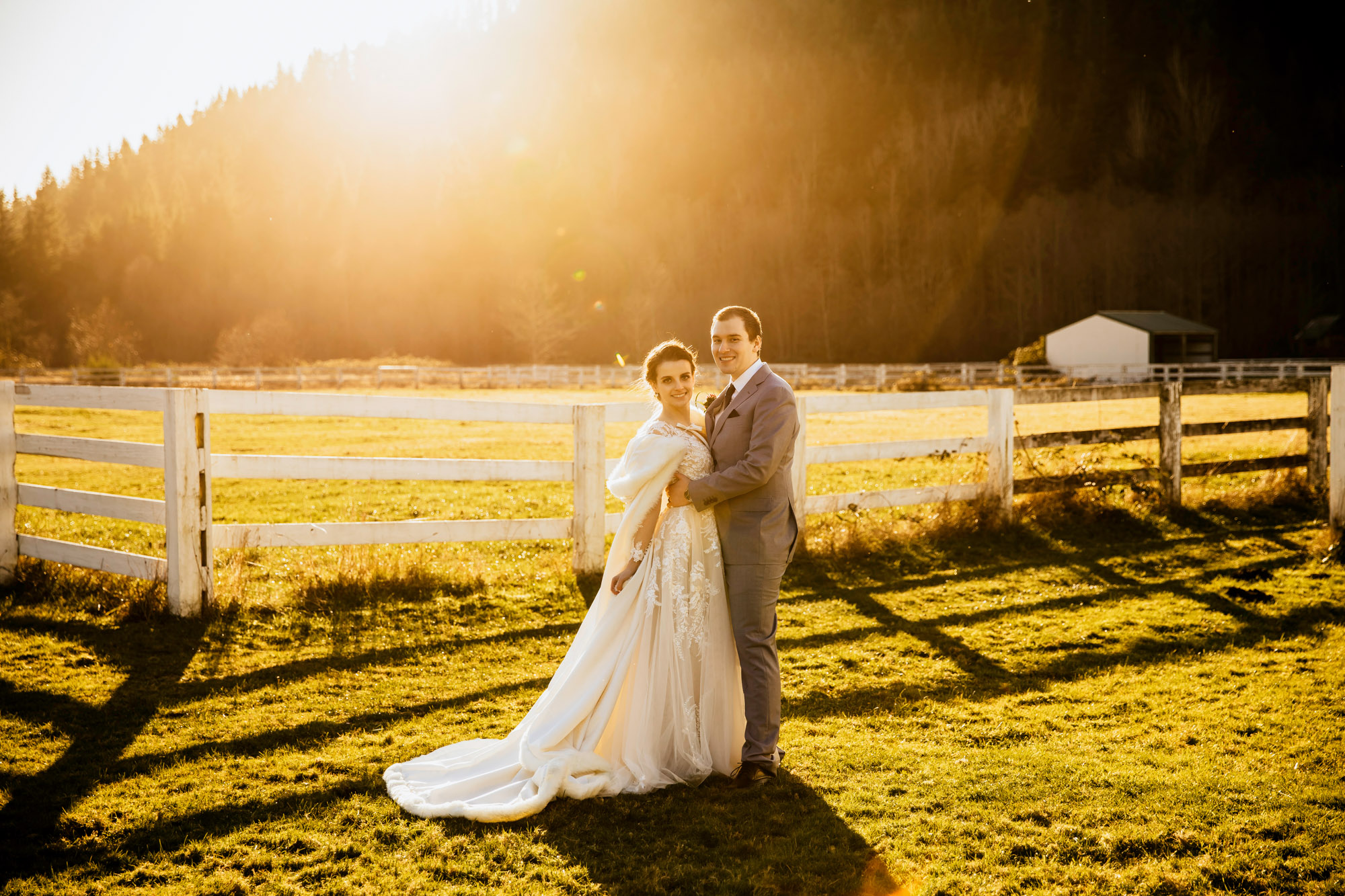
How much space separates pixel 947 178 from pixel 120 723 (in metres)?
98.8

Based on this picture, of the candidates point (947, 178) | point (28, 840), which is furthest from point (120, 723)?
point (947, 178)

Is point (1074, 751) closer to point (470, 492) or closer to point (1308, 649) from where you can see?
point (1308, 649)

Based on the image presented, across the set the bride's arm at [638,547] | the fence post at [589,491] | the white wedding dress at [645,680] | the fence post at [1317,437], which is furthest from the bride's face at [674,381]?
the fence post at [1317,437]

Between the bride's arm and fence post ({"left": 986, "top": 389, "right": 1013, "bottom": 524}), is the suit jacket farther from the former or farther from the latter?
fence post ({"left": 986, "top": 389, "right": 1013, "bottom": 524})

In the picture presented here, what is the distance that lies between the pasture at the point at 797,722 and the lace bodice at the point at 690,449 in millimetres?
1301

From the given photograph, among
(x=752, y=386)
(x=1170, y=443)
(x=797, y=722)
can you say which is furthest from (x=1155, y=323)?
(x=752, y=386)

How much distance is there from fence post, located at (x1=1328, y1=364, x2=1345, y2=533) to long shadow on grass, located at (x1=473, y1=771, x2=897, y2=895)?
7.46 m

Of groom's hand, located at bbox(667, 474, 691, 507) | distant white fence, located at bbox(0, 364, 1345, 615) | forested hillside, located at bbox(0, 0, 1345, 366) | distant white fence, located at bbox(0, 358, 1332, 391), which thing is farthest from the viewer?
forested hillside, located at bbox(0, 0, 1345, 366)

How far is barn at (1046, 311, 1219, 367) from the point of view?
47.6m

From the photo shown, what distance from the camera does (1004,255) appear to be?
8506cm

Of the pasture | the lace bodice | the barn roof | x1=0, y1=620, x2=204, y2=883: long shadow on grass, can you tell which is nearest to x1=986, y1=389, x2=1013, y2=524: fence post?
the pasture

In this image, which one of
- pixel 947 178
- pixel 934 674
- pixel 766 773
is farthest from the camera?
pixel 947 178

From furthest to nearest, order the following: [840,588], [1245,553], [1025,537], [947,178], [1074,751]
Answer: [947,178] < [1025,537] < [1245,553] < [840,588] < [1074,751]

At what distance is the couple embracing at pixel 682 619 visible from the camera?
11.5ft
